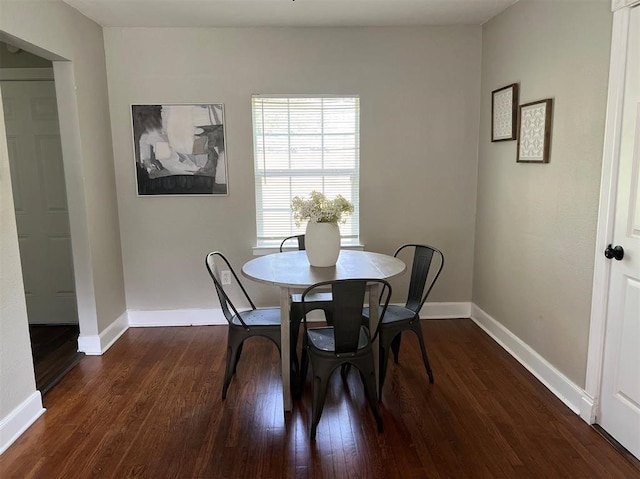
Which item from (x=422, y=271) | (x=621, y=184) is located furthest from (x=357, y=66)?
(x=621, y=184)

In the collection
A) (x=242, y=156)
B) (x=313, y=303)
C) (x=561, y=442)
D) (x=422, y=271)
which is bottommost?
(x=561, y=442)

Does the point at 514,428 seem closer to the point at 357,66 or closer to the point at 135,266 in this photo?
the point at 357,66

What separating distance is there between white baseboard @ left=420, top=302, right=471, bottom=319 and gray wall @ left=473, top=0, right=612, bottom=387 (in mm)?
379

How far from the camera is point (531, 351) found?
9.96ft

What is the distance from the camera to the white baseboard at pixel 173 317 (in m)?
3.96

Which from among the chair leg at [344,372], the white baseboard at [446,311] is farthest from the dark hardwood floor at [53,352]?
the white baseboard at [446,311]

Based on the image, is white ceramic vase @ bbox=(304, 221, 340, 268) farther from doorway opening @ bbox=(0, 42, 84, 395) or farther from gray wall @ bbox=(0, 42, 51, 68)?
gray wall @ bbox=(0, 42, 51, 68)

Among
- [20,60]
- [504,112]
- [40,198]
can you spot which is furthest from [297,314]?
[20,60]

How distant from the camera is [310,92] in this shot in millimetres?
3697

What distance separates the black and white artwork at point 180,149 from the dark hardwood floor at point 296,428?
141cm

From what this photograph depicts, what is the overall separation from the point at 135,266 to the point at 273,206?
129 centimetres

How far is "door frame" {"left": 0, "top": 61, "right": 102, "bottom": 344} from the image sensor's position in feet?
10.1

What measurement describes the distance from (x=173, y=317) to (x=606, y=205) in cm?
332

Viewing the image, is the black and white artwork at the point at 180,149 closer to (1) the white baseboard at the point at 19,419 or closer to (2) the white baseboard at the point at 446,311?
(1) the white baseboard at the point at 19,419
